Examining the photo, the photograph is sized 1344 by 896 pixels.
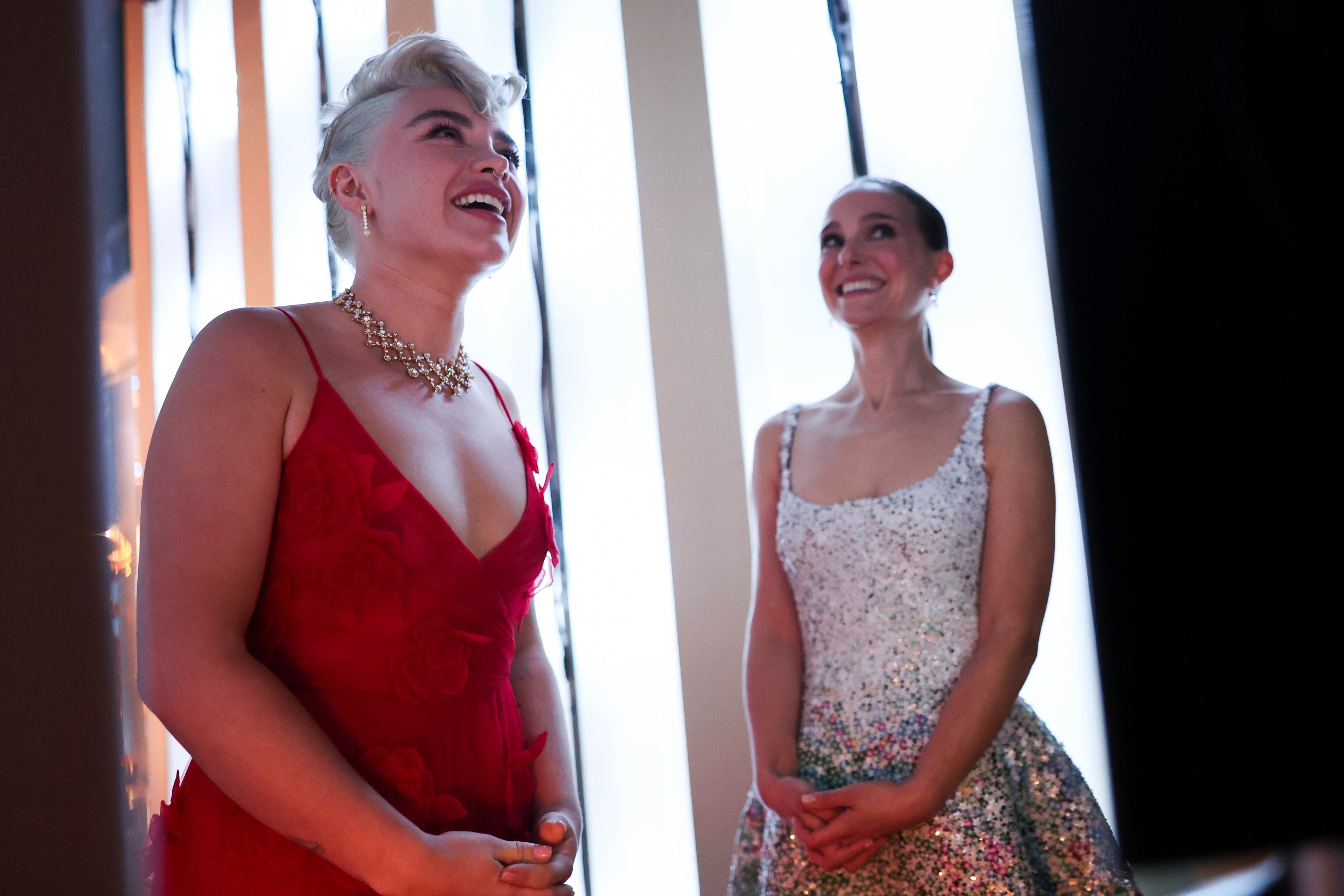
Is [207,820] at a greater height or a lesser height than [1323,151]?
lesser

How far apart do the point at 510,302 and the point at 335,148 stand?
1.03 m

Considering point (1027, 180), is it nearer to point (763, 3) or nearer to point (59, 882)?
point (763, 3)

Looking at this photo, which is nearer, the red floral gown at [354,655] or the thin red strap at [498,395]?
the red floral gown at [354,655]

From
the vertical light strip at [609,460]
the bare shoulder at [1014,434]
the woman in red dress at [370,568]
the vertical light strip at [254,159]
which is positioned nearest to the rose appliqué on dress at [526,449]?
the woman in red dress at [370,568]

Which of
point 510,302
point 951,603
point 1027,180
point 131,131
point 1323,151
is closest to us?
point 1323,151

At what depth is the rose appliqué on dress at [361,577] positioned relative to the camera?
81cm

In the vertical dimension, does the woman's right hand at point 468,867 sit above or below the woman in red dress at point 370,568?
below

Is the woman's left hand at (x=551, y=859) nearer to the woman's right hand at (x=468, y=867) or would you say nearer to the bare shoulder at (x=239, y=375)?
the woman's right hand at (x=468, y=867)

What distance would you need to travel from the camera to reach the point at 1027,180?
150 cm

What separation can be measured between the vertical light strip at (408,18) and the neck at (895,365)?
1436 millimetres

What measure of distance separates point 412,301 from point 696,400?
34.5 inches

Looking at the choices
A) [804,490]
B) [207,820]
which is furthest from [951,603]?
[207,820]

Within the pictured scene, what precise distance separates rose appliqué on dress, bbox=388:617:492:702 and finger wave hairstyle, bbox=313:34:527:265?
49 cm

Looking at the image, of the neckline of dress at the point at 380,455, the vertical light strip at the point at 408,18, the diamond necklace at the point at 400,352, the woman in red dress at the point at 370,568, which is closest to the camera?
the woman in red dress at the point at 370,568
